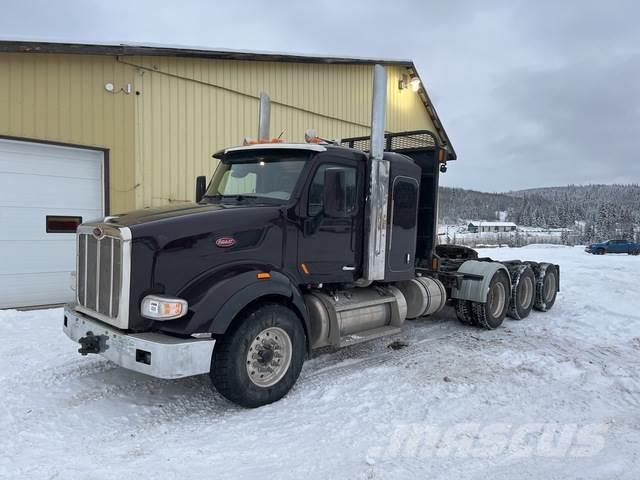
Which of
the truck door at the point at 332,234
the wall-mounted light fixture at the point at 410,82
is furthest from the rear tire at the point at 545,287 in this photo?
the wall-mounted light fixture at the point at 410,82

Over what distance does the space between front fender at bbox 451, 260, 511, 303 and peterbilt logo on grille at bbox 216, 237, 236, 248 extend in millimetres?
4652

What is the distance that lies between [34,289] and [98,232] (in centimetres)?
542

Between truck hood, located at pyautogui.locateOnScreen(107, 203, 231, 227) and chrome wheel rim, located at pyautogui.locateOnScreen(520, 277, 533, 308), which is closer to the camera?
truck hood, located at pyautogui.locateOnScreen(107, 203, 231, 227)

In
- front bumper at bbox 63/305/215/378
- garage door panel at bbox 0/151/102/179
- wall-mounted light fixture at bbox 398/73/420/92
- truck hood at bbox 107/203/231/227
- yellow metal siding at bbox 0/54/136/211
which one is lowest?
front bumper at bbox 63/305/215/378

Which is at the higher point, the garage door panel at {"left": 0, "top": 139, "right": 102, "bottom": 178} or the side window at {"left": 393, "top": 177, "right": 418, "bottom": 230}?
the garage door panel at {"left": 0, "top": 139, "right": 102, "bottom": 178}

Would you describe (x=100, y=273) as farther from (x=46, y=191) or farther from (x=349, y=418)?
(x=46, y=191)

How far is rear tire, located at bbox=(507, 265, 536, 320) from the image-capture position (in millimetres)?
8602

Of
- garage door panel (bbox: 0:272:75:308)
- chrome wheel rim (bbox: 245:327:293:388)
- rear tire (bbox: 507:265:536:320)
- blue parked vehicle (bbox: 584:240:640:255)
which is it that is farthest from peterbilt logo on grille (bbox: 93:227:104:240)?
blue parked vehicle (bbox: 584:240:640:255)

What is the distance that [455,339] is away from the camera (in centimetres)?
721

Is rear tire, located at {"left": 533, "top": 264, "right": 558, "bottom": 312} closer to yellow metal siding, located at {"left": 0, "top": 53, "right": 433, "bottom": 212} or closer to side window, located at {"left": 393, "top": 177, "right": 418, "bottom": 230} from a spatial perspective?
side window, located at {"left": 393, "top": 177, "right": 418, "bottom": 230}

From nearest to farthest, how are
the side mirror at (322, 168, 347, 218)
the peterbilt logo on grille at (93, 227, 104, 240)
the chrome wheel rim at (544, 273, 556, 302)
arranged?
the peterbilt logo on grille at (93, 227, 104, 240), the side mirror at (322, 168, 347, 218), the chrome wheel rim at (544, 273, 556, 302)

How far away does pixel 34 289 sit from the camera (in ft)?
28.4

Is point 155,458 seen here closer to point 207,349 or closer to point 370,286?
point 207,349

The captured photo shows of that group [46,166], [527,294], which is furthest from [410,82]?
[46,166]
